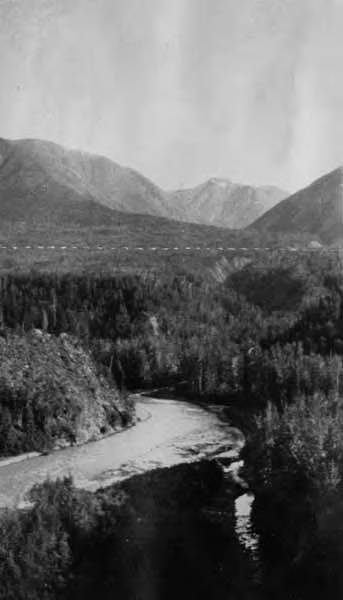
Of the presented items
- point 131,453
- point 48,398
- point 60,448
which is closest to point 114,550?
point 131,453

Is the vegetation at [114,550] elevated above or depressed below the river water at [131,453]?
above

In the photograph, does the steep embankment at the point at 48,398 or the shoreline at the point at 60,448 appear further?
the steep embankment at the point at 48,398

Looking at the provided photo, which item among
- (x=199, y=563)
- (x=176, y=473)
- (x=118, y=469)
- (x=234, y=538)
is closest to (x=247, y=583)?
(x=199, y=563)

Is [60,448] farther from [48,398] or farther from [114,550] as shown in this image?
[114,550]

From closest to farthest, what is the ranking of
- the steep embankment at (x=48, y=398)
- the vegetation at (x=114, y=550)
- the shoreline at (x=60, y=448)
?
the vegetation at (x=114, y=550)
the shoreline at (x=60, y=448)
the steep embankment at (x=48, y=398)

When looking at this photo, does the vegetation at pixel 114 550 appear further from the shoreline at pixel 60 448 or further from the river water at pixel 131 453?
the shoreline at pixel 60 448

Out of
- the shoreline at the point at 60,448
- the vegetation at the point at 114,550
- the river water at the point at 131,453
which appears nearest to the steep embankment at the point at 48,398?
the shoreline at the point at 60,448

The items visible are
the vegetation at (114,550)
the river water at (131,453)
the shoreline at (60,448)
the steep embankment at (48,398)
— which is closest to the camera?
the vegetation at (114,550)
